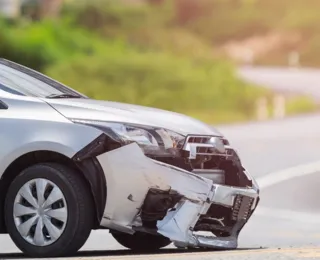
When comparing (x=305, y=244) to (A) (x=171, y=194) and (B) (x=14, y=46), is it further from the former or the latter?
(B) (x=14, y=46)

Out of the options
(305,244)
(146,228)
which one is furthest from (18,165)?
(305,244)

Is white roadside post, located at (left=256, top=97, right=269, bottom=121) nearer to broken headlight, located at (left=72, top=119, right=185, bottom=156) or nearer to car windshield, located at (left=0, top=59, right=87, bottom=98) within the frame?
car windshield, located at (left=0, top=59, right=87, bottom=98)

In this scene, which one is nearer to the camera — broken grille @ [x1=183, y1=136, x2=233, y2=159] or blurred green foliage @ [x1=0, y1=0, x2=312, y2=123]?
broken grille @ [x1=183, y1=136, x2=233, y2=159]

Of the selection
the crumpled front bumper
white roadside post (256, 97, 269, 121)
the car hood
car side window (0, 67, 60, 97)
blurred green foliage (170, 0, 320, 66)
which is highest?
blurred green foliage (170, 0, 320, 66)

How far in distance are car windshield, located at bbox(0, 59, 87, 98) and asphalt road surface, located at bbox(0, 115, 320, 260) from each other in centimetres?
120

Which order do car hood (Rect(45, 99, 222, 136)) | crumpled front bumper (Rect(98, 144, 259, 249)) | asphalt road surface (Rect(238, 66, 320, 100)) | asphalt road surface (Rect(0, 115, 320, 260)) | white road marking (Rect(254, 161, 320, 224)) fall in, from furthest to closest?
asphalt road surface (Rect(238, 66, 320, 100)) → white road marking (Rect(254, 161, 320, 224)) → asphalt road surface (Rect(0, 115, 320, 260)) → car hood (Rect(45, 99, 222, 136)) → crumpled front bumper (Rect(98, 144, 259, 249))

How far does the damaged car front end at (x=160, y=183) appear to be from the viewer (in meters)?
8.67

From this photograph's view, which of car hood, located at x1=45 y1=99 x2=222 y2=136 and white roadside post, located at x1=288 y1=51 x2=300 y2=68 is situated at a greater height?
white roadside post, located at x1=288 y1=51 x2=300 y2=68

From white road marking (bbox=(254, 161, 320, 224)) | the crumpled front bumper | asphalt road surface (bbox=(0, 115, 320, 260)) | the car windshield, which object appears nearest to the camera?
the crumpled front bumper

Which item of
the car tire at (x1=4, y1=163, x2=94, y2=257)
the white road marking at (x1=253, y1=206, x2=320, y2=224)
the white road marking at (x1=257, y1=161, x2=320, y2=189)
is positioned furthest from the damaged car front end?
the white road marking at (x1=257, y1=161, x2=320, y2=189)

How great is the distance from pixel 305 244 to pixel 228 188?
168 centimetres

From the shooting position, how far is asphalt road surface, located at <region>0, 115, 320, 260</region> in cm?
893

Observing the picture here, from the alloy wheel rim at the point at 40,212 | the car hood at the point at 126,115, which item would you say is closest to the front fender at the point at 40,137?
the car hood at the point at 126,115

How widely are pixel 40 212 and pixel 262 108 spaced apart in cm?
1485
